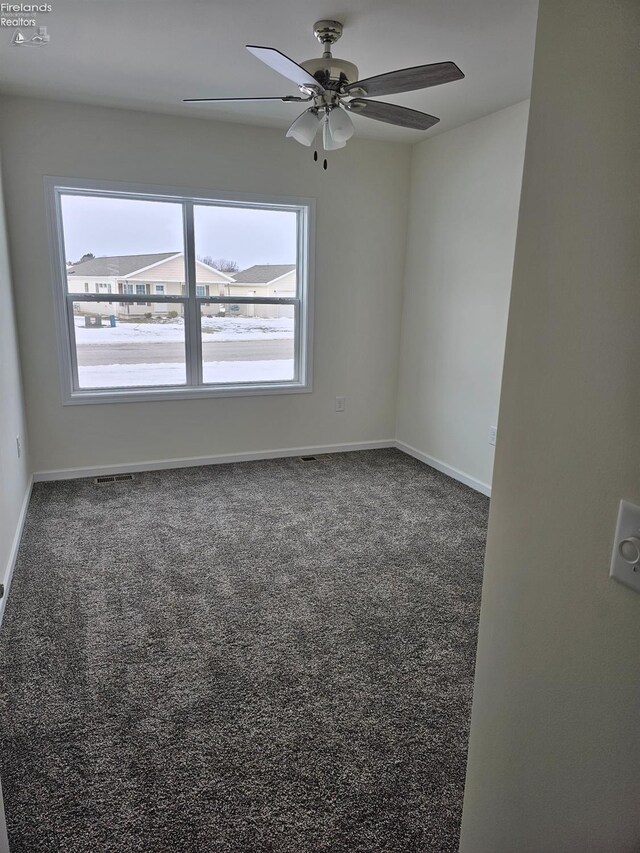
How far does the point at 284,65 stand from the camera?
2.25 meters

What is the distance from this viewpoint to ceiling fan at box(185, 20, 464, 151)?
7.37 feet

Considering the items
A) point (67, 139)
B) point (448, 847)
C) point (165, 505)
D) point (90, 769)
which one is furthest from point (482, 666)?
point (67, 139)

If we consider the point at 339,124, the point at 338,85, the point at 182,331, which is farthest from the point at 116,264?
the point at 338,85

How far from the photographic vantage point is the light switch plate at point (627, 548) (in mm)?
677

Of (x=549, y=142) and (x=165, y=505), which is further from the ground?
(x=549, y=142)

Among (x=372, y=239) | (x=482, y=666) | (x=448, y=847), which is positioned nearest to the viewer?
(x=482, y=666)

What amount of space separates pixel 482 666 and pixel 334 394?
13.2ft

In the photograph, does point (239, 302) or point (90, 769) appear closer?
point (90, 769)

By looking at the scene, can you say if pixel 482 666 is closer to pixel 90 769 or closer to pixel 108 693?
pixel 90 769

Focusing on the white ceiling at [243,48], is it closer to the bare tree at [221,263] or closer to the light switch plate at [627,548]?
the bare tree at [221,263]

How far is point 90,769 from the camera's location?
5.52 feet

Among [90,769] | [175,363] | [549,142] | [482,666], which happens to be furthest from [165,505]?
[549,142]

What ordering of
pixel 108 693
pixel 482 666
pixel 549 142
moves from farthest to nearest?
1. pixel 108 693
2. pixel 482 666
3. pixel 549 142

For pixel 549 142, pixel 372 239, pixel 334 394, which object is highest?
pixel 372 239
